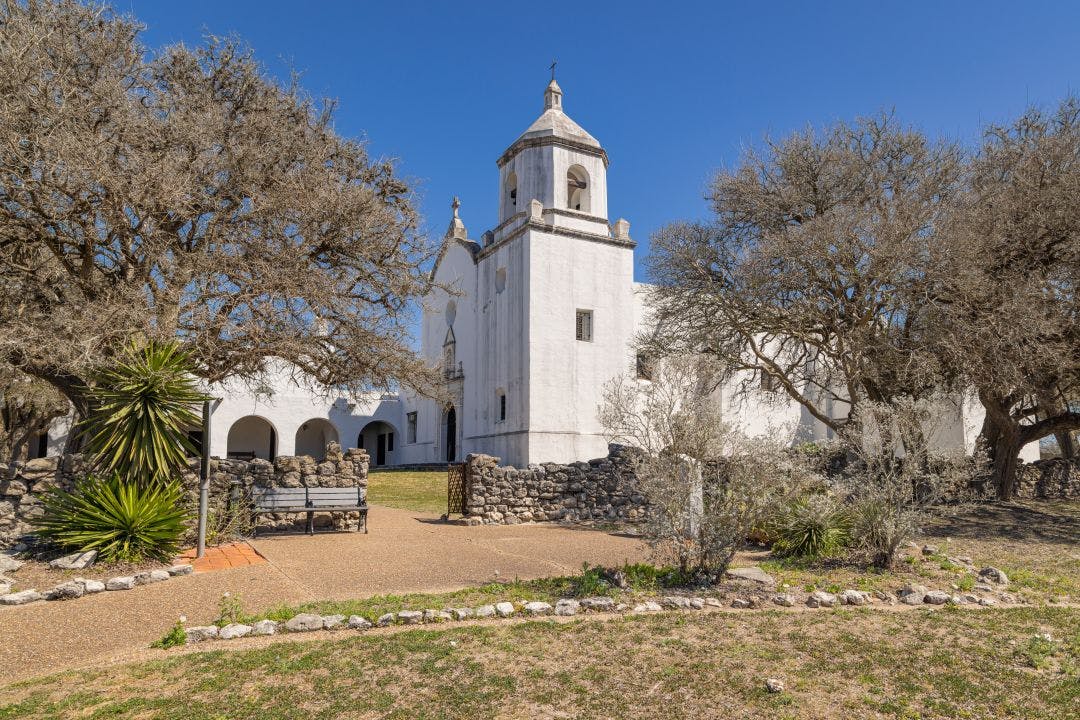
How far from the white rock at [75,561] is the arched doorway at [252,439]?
84.0 ft

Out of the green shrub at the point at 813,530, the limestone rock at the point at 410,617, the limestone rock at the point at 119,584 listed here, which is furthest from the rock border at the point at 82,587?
the green shrub at the point at 813,530

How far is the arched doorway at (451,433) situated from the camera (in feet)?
101

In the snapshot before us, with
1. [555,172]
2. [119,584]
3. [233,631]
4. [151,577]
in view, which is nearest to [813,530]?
[233,631]

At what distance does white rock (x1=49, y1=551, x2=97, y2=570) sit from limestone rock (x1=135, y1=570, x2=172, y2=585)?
2.54 feet

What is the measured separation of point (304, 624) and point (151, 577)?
10.1 feet

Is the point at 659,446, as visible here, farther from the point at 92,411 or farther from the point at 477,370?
the point at 477,370

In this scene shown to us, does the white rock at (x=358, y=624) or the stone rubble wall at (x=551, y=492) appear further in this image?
the stone rubble wall at (x=551, y=492)

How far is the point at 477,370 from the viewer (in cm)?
2945

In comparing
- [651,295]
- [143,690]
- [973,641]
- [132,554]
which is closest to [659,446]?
[973,641]

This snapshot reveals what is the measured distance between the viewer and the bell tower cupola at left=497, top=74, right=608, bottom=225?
1088 inches

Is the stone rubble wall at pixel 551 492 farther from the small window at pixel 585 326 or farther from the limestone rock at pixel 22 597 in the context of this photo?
the small window at pixel 585 326

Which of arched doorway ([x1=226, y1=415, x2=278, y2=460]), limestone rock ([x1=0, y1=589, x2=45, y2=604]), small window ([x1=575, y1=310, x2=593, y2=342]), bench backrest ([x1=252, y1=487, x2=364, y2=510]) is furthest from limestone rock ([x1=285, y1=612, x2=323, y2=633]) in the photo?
arched doorway ([x1=226, y1=415, x2=278, y2=460])

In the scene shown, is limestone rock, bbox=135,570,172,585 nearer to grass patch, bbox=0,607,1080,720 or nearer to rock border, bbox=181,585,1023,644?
rock border, bbox=181,585,1023,644

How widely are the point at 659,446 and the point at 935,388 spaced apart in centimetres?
883
